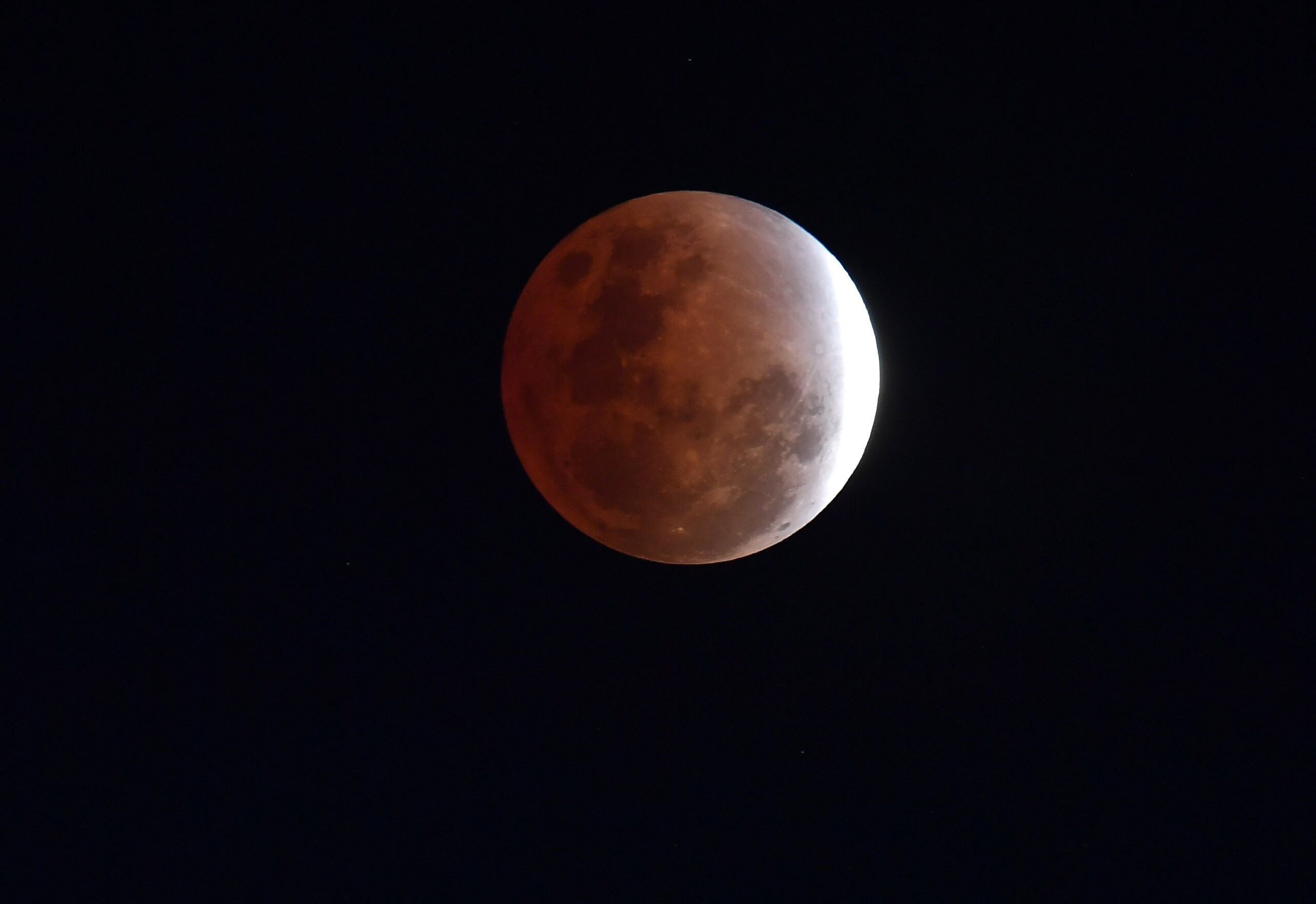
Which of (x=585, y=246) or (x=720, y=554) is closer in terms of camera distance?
(x=585, y=246)

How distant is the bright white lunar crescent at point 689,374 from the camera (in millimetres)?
4520

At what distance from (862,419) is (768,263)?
3.52 ft

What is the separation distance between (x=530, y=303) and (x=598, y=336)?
72 cm

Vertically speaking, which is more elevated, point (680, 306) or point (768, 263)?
point (768, 263)

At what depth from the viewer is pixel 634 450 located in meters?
4.63

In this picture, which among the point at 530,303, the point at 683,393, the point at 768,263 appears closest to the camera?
the point at 683,393

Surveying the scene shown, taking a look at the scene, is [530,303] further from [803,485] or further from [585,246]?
[803,485]

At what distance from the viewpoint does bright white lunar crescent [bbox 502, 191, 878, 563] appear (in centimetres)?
452

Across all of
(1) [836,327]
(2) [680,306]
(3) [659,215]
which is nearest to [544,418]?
(2) [680,306]

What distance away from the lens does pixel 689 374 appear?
4.46m

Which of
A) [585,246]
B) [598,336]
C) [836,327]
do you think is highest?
[585,246]

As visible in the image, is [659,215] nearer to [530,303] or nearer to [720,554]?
[530,303]

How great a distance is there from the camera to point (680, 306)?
A: 14.8ft

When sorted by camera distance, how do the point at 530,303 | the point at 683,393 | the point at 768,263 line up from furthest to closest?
the point at 530,303
the point at 768,263
the point at 683,393
